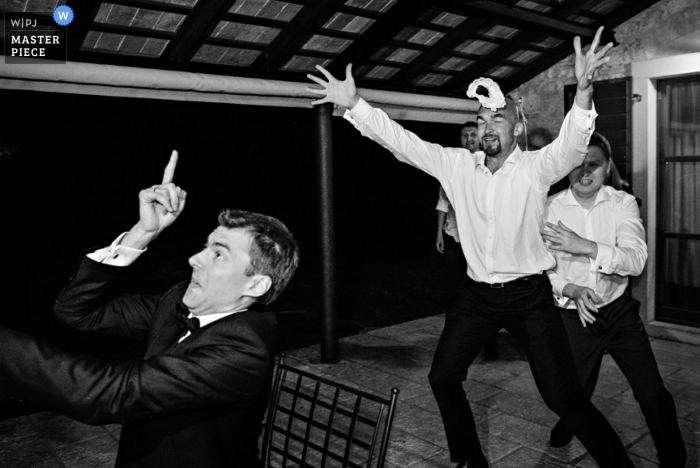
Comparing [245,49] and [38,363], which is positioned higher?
[245,49]

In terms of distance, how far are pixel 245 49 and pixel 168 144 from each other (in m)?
1.01

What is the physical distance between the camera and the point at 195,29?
13.8ft

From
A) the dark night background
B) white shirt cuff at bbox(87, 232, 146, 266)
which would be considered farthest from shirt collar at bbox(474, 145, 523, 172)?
the dark night background

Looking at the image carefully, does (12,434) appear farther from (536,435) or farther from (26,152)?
(536,435)

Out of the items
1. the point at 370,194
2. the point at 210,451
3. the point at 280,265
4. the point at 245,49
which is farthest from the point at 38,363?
the point at 370,194

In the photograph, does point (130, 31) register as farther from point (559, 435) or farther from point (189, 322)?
point (559, 435)

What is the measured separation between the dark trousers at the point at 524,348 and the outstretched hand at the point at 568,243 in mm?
248

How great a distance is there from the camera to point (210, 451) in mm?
1601

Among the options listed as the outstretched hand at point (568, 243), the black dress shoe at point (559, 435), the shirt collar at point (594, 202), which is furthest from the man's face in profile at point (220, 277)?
the black dress shoe at point (559, 435)

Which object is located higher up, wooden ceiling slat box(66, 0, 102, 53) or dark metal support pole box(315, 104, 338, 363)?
wooden ceiling slat box(66, 0, 102, 53)

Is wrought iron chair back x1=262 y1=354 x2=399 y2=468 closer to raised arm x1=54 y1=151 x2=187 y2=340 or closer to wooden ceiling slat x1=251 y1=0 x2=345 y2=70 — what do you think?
raised arm x1=54 y1=151 x2=187 y2=340

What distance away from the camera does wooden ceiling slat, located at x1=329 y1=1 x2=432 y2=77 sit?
4.58 m

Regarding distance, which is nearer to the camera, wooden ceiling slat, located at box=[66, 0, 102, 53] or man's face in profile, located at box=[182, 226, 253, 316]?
man's face in profile, located at box=[182, 226, 253, 316]

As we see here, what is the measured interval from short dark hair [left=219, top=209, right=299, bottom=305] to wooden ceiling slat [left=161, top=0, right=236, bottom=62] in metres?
2.61
